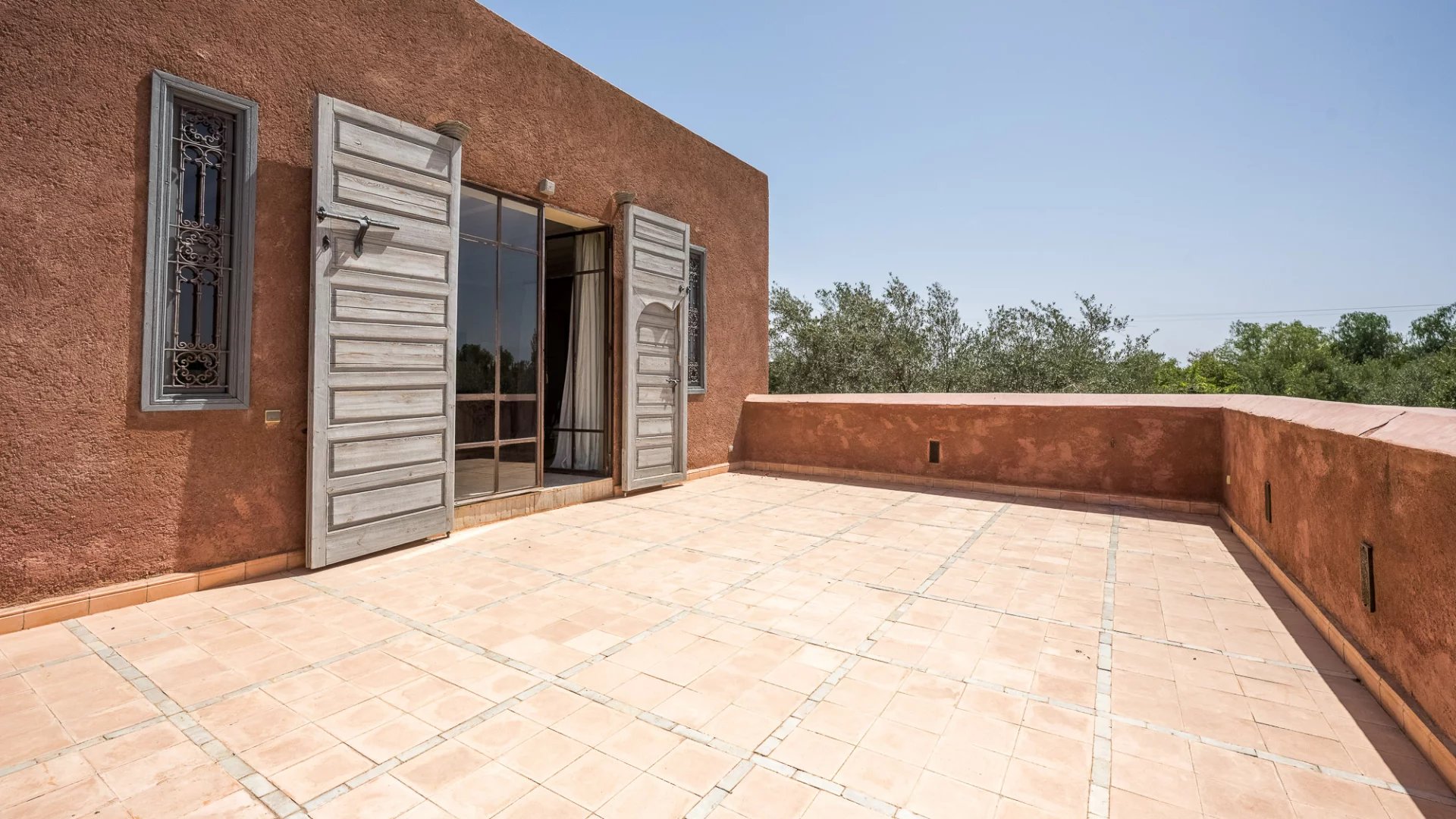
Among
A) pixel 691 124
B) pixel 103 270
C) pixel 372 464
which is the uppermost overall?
pixel 691 124

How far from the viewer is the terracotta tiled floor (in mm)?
1688

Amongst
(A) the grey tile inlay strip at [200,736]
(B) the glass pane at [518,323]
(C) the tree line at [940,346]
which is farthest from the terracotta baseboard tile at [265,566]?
(C) the tree line at [940,346]

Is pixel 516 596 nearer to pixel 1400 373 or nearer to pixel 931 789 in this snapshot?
pixel 931 789

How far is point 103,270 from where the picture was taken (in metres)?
3.05

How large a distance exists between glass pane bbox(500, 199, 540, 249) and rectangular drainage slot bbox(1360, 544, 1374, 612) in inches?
232

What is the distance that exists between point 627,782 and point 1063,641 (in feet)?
7.19

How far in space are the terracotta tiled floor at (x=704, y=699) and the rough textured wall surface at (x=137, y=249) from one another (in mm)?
481

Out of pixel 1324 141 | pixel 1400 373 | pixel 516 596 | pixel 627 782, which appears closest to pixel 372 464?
pixel 516 596

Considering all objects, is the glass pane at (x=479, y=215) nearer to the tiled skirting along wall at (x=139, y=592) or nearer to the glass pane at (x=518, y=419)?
the glass pane at (x=518, y=419)

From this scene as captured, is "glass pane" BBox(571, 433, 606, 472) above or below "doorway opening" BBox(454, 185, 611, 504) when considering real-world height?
below

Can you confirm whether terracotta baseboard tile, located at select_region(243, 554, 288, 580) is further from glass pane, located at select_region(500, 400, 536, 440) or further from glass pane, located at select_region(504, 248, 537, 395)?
glass pane, located at select_region(504, 248, 537, 395)

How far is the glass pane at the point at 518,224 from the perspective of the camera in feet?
17.8

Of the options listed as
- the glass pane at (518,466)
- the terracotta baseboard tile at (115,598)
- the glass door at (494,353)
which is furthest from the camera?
the glass pane at (518,466)

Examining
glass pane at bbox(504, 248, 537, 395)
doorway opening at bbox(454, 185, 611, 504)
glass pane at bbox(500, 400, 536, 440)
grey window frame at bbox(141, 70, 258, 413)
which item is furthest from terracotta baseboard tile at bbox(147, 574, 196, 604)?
glass pane at bbox(504, 248, 537, 395)
